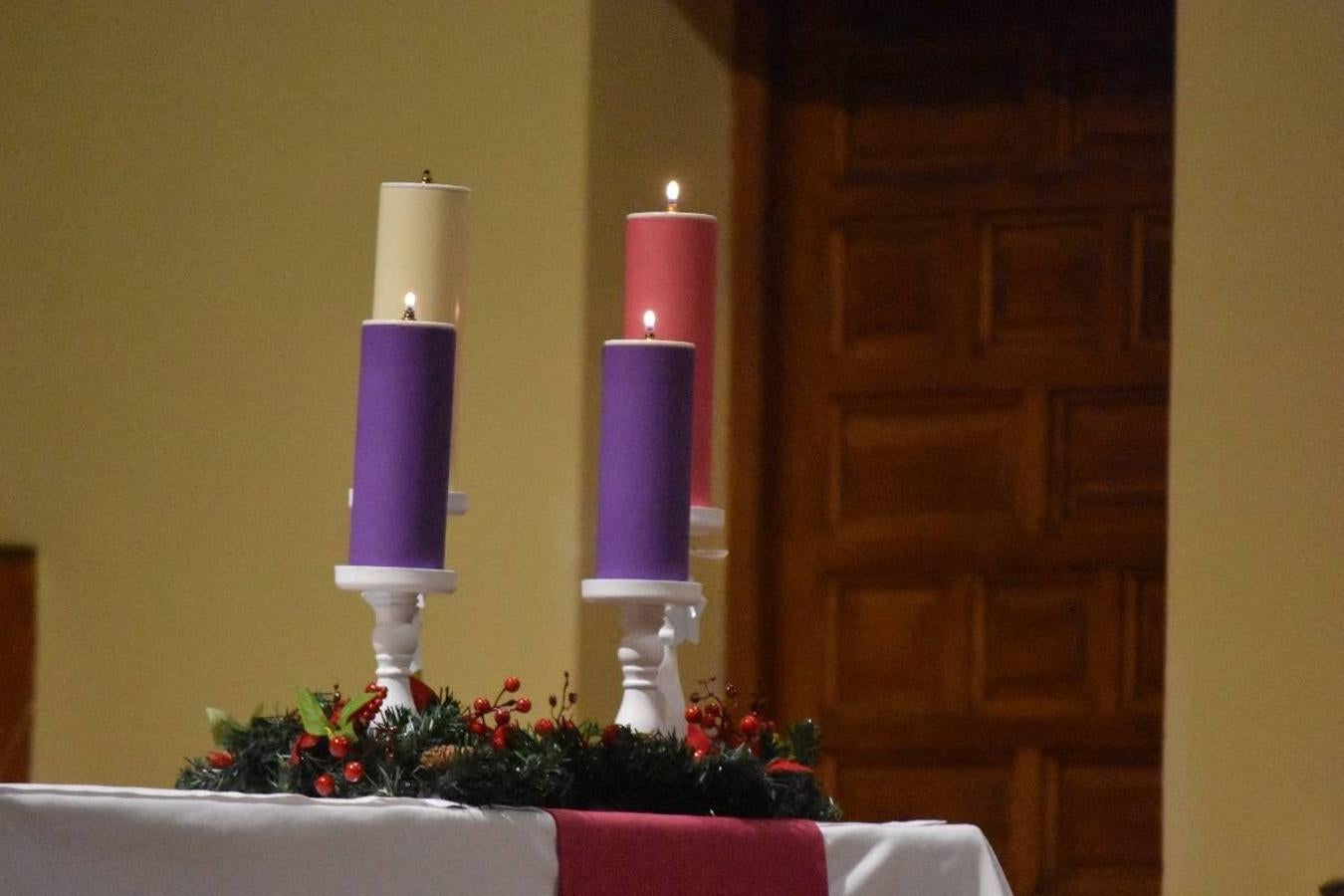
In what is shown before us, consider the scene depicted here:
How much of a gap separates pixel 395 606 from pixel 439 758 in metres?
0.20

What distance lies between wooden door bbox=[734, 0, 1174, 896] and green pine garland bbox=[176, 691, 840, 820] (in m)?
2.26

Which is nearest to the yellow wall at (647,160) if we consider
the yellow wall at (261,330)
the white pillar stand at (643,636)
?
the yellow wall at (261,330)

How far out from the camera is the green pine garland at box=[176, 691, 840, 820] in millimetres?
1289

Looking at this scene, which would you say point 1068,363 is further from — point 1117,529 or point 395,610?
point 395,610

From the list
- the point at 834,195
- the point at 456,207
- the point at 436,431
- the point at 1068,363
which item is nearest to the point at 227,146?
the point at 834,195

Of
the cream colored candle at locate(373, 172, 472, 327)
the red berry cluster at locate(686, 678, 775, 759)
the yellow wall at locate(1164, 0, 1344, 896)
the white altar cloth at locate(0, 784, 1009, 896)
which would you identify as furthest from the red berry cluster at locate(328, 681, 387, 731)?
the yellow wall at locate(1164, 0, 1344, 896)

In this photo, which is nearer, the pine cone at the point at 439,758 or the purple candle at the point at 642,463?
the pine cone at the point at 439,758

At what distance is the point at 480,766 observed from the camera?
4.17 feet

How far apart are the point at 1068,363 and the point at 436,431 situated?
7.84ft

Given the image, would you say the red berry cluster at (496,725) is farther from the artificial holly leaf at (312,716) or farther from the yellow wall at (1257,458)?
the yellow wall at (1257,458)

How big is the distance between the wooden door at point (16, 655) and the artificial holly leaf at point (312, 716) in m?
2.48

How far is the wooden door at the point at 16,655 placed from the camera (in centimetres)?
363

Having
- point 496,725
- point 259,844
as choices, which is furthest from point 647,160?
point 259,844

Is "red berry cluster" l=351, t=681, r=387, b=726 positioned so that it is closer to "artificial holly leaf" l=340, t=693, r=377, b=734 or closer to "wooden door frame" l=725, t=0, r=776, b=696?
"artificial holly leaf" l=340, t=693, r=377, b=734
